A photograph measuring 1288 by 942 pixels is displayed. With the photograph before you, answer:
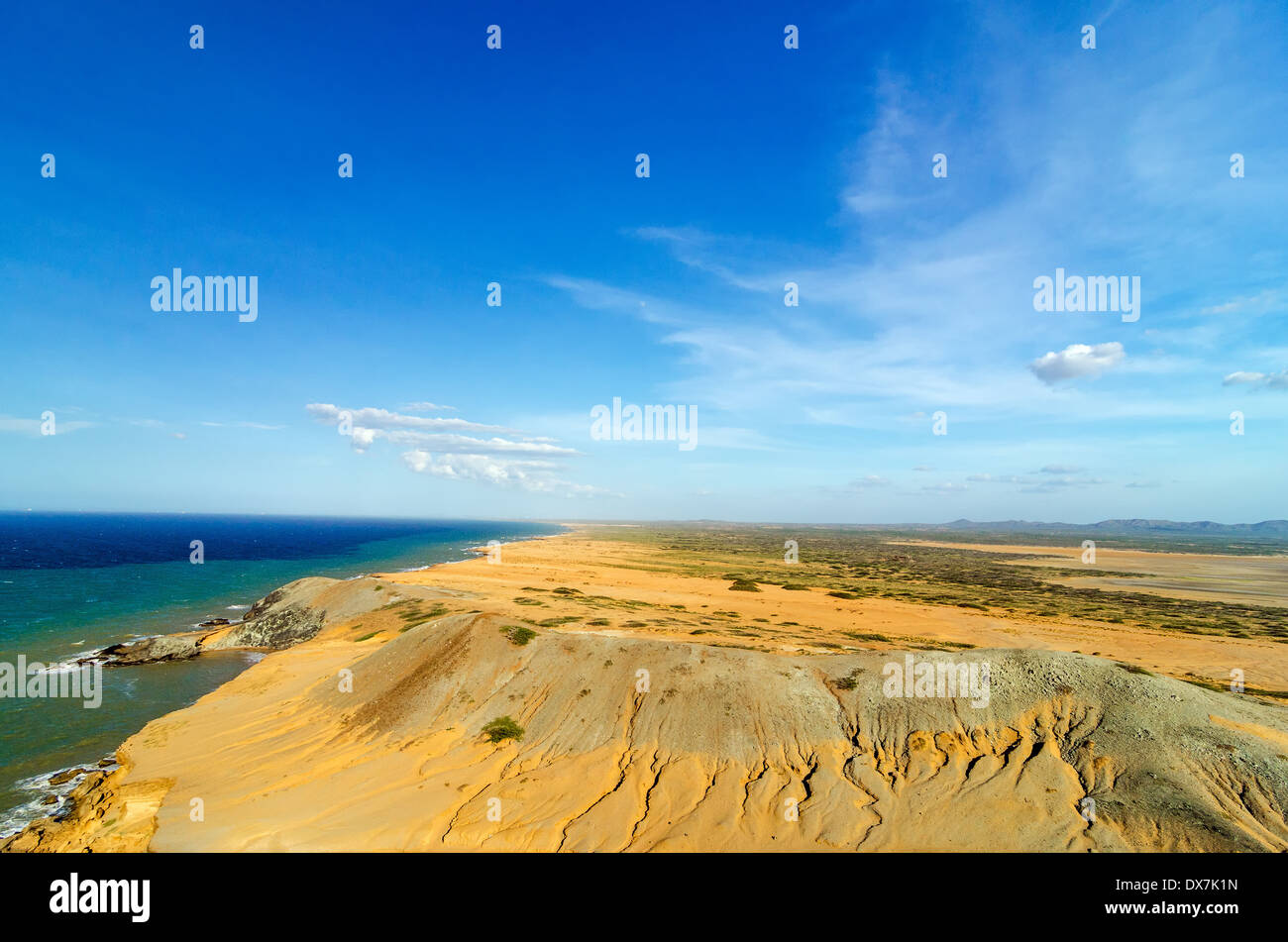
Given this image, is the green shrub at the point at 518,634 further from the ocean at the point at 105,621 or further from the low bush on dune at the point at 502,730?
the ocean at the point at 105,621

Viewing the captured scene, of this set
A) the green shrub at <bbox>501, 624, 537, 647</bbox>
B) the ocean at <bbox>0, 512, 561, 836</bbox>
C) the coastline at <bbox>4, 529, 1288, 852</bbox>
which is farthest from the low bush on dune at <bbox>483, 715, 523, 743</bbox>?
the ocean at <bbox>0, 512, 561, 836</bbox>

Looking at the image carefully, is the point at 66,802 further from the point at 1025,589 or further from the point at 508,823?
the point at 1025,589

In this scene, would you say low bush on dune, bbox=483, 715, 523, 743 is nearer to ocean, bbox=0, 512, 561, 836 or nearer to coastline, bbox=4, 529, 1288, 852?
coastline, bbox=4, 529, 1288, 852

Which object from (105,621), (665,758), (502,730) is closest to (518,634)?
(502,730)

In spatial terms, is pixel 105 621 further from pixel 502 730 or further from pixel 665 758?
pixel 665 758

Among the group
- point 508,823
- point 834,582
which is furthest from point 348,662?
point 834,582
